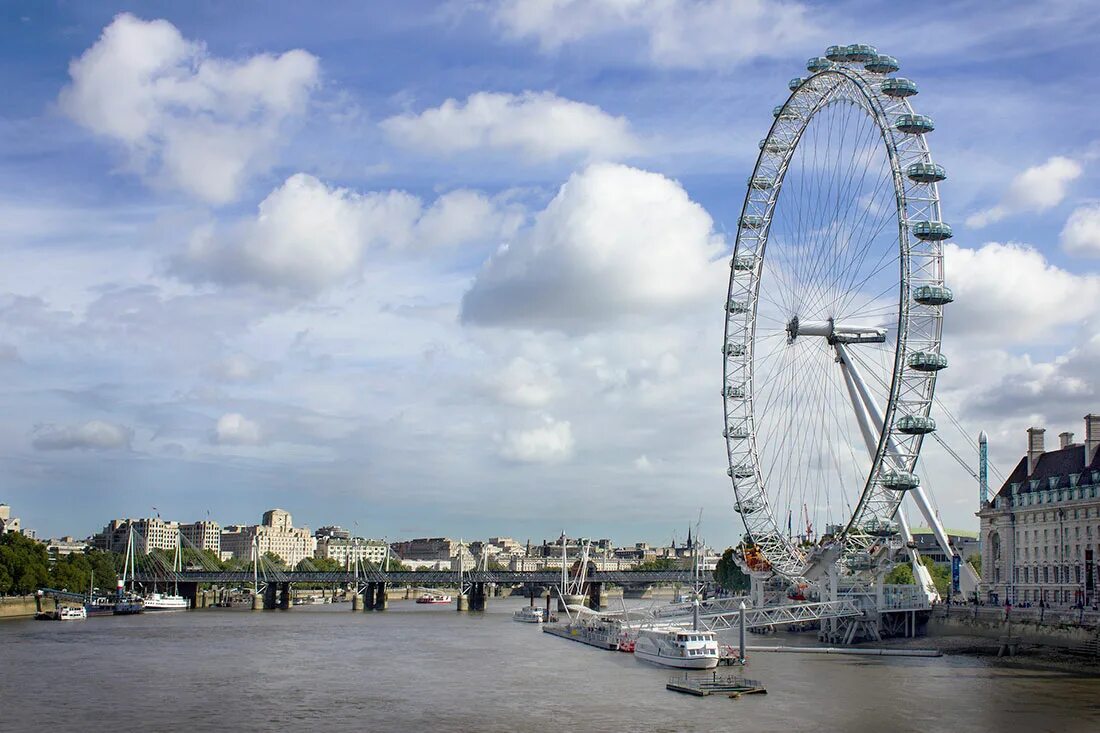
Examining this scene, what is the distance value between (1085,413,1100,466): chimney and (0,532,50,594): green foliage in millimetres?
102972

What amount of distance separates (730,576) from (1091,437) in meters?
84.5

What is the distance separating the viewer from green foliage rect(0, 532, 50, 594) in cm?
13125

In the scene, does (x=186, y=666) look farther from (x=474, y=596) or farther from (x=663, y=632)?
(x=474, y=596)

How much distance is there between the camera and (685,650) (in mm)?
71500

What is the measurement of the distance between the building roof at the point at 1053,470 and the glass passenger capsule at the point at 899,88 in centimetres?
3007

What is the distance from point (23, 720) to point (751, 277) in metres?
58.3

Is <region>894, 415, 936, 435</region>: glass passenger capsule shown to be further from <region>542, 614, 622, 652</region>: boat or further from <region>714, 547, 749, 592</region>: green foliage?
<region>714, 547, 749, 592</region>: green foliage

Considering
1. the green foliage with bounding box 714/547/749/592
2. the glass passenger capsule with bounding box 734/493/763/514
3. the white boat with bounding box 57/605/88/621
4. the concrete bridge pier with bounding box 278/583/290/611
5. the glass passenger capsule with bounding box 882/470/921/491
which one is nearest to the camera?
the glass passenger capsule with bounding box 882/470/921/491

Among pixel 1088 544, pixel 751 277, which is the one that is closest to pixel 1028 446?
pixel 1088 544

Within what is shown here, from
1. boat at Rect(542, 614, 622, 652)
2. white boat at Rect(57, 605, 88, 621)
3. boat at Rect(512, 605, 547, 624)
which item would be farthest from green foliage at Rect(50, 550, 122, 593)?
boat at Rect(542, 614, 622, 652)

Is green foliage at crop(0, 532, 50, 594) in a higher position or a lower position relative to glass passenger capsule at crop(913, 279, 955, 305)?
→ lower

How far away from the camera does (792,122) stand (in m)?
84.7

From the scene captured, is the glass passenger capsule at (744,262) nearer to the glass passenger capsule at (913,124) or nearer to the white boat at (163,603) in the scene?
the glass passenger capsule at (913,124)

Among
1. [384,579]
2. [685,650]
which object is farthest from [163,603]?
[685,650]
